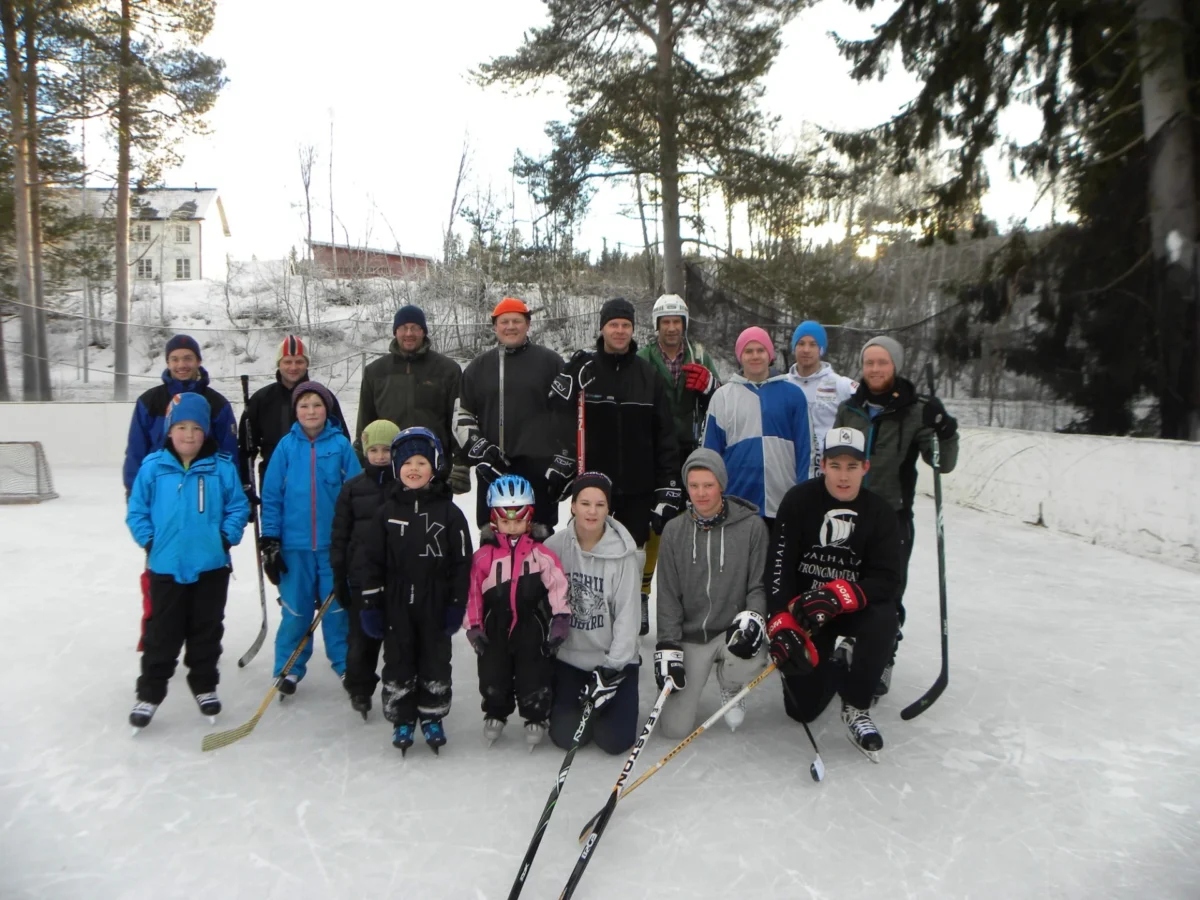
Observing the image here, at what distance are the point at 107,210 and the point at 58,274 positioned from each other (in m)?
3.73

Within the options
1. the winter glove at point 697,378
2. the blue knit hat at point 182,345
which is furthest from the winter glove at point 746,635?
the blue knit hat at point 182,345

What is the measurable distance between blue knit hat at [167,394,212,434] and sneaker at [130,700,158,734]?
988 mm

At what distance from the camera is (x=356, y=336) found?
13.9m

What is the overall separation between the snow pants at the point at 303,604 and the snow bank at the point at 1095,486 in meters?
5.35

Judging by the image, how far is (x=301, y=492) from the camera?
3.24 metres

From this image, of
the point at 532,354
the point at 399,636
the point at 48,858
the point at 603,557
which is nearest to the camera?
the point at 48,858

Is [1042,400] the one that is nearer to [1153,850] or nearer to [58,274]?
[1153,850]

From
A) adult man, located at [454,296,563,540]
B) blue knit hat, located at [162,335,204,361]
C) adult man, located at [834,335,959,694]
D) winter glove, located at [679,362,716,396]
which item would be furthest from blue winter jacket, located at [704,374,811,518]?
blue knit hat, located at [162,335,204,361]

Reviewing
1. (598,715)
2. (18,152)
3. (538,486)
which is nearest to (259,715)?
(598,715)

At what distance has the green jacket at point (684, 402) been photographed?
→ 3.79 m

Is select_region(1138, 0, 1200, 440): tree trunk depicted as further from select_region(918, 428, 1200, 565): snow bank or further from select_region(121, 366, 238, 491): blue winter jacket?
select_region(121, 366, 238, 491): blue winter jacket

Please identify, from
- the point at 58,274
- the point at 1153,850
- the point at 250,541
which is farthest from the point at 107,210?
the point at 1153,850

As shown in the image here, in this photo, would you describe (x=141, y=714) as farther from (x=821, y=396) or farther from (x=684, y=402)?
(x=821, y=396)

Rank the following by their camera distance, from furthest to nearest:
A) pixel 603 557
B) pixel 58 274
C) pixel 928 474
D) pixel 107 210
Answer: pixel 107 210
pixel 58 274
pixel 928 474
pixel 603 557
